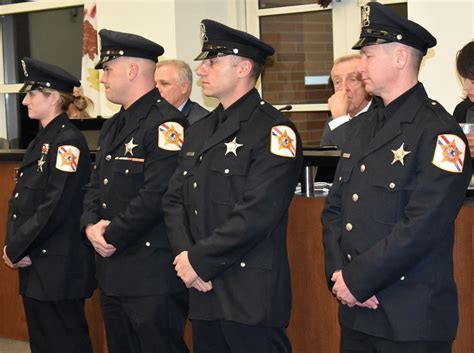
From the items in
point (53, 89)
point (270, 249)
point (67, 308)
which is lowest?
point (67, 308)

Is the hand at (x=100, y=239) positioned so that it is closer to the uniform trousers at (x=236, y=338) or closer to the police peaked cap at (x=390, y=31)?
the uniform trousers at (x=236, y=338)

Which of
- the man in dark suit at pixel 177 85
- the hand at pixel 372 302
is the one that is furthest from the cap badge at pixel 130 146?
the man in dark suit at pixel 177 85

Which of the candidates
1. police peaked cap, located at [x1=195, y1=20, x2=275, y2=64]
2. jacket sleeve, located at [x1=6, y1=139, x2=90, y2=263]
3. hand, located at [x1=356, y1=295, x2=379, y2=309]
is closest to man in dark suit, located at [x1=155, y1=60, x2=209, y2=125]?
jacket sleeve, located at [x1=6, y1=139, x2=90, y2=263]

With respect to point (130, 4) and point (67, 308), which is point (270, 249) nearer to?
point (67, 308)

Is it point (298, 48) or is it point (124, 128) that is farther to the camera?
point (298, 48)

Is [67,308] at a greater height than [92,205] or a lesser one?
lesser

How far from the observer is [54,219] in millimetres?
3875

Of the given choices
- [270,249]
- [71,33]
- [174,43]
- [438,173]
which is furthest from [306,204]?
[71,33]

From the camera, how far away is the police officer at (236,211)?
3061 millimetres

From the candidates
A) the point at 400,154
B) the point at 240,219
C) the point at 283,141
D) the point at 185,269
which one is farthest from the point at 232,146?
the point at 400,154

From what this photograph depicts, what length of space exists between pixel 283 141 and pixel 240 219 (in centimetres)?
31

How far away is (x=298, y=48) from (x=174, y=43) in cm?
95

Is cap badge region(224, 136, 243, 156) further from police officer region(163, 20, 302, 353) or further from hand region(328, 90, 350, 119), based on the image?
hand region(328, 90, 350, 119)

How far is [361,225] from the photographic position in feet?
9.00
